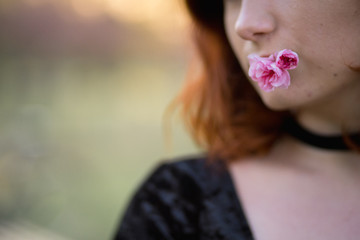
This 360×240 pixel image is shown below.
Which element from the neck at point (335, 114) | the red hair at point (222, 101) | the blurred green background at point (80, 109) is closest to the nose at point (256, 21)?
the neck at point (335, 114)

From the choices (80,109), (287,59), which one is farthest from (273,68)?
(80,109)

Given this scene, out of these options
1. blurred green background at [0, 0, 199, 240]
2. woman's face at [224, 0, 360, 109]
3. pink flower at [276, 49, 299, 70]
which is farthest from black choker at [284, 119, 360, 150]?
blurred green background at [0, 0, 199, 240]

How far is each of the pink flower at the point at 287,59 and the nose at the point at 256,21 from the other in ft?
Result: 0.22

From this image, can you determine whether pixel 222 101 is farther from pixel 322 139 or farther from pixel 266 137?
pixel 322 139

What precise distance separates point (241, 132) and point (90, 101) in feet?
16.1

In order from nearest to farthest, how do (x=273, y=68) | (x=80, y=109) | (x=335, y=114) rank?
(x=273, y=68) < (x=335, y=114) < (x=80, y=109)

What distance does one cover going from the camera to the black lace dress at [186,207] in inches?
38.7

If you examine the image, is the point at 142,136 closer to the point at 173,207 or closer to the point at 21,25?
the point at 21,25

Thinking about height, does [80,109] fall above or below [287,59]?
below

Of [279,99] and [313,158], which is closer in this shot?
[279,99]

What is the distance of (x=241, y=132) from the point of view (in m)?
1.27

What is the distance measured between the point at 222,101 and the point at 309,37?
19.6 inches

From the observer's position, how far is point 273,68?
0.79 metres

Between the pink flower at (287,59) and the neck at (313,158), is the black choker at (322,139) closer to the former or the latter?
the neck at (313,158)
